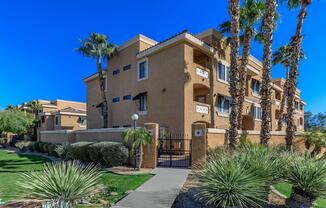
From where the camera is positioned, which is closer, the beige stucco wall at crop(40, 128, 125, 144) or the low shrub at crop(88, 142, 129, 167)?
the low shrub at crop(88, 142, 129, 167)

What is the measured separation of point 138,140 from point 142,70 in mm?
12654

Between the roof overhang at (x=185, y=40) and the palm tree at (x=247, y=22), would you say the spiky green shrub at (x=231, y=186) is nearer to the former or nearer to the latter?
the palm tree at (x=247, y=22)

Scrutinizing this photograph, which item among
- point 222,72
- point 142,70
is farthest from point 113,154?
point 222,72

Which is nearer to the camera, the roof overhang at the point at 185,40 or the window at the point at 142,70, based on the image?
the roof overhang at the point at 185,40

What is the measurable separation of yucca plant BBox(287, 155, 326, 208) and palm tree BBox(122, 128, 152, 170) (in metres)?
8.53

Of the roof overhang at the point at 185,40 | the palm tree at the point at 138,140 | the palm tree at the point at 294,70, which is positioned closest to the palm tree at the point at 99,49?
the roof overhang at the point at 185,40

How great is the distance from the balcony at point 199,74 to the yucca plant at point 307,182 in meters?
14.3

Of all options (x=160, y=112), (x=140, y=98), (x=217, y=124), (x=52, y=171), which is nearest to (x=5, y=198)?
(x=52, y=171)

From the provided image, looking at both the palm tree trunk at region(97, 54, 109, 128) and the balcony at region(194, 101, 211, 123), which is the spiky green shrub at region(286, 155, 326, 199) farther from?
the palm tree trunk at region(97, 54, 109, 128)

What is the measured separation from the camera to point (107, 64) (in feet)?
105

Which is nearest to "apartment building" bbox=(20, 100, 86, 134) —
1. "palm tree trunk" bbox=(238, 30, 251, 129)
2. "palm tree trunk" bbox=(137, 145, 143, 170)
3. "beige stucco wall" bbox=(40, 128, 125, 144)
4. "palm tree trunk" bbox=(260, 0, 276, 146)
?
"beige stucco wall" bbox=(40, 128, 125, 144)

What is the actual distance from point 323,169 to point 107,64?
27.8m

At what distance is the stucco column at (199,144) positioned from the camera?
1441cm

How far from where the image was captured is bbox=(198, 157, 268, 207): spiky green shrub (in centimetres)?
732
